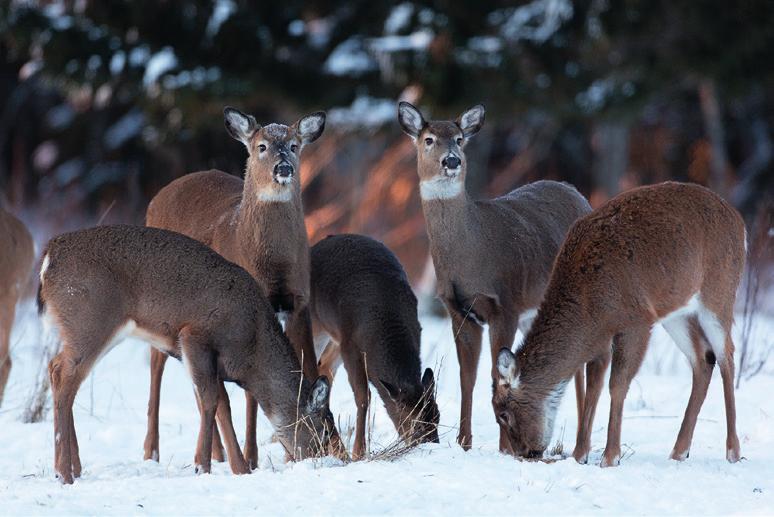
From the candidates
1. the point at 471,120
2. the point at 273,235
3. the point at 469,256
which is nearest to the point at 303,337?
the point at 273,235

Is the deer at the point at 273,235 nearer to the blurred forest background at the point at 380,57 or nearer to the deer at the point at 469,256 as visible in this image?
the deer at the point at 469,256

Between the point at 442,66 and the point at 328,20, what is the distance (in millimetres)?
2797

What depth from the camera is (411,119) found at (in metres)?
9.91

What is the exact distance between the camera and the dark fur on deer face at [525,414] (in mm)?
8562

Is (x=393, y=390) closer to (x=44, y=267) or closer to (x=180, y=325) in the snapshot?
(x=180, y=325)

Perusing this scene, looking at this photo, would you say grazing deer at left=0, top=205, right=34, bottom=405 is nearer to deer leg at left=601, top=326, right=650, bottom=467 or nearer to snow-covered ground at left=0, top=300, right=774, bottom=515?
snow-covered ground at left=0, top=300, right=774, bottom=515

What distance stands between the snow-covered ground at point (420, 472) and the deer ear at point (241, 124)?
229 centimetres

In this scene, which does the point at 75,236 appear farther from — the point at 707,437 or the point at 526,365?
the point at 707,437

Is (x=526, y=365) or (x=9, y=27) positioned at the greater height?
(x=9, y=27)

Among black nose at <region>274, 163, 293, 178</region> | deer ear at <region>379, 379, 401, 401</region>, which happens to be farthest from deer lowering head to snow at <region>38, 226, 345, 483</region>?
black nose at <region>274, 163, 293, 178</region>

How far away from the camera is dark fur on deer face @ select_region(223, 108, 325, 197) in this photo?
31.3 feet

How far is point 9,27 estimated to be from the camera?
1708 centimetres

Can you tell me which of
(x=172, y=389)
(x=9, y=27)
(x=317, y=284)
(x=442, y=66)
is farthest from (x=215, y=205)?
(x=9, y=27)

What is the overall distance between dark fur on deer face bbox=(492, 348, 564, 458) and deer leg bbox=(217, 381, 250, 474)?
167 centimetres
